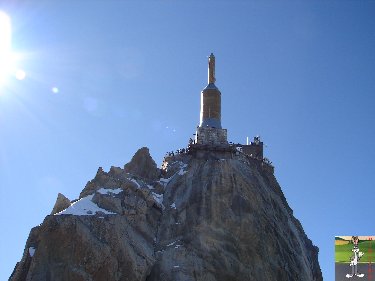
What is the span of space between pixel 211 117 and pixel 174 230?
1131 inches

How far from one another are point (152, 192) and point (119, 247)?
15841 mm

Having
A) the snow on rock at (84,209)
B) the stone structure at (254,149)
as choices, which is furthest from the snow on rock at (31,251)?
the stone structure at (254,149)

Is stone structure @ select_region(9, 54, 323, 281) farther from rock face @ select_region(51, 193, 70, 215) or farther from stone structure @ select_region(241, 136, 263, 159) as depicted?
stone structure @ select_region(241, 136, 263, 159)

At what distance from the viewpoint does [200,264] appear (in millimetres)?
67938

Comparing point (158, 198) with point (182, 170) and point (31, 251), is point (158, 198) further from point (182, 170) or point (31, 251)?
point (31, 251)

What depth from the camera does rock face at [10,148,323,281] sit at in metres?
59.5

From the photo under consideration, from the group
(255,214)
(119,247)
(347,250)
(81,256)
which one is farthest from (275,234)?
(81,256)

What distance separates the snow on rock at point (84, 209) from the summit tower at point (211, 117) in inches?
1031

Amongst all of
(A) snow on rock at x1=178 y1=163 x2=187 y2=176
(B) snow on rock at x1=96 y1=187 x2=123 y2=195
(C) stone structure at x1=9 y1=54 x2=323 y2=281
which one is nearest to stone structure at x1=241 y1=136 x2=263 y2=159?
(C) stone structure at x1=9 y1=54 x2=323 y2=281

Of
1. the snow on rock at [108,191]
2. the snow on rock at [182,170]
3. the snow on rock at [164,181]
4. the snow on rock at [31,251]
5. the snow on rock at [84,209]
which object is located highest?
the snow on rock at [182,170]

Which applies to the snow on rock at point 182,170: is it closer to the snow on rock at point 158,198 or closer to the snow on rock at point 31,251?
the snow on rock at point 158,198

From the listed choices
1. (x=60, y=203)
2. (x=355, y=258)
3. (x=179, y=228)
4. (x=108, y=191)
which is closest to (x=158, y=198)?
(x=179, y=228)

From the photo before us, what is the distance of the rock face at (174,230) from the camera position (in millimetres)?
59500

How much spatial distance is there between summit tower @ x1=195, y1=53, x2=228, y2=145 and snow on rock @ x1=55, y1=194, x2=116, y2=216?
26.2 metres
